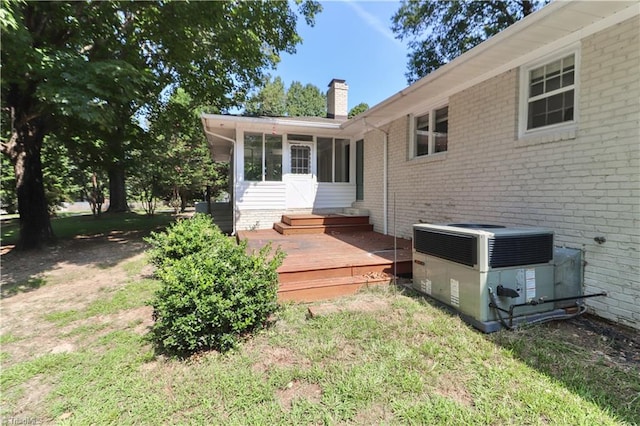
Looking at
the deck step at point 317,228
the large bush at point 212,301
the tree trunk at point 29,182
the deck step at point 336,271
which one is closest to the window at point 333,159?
the deck step at point 317,228

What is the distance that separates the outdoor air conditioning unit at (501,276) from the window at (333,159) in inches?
256

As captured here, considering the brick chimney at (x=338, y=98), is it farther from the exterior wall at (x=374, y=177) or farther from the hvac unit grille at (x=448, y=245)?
the hvac unit grille at (x=448, y=245)

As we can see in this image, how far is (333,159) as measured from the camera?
970 cm

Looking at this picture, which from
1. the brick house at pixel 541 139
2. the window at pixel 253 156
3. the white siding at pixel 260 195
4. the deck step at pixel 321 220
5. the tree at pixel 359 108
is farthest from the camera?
the tree at pixel 359 108

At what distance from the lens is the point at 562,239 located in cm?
360

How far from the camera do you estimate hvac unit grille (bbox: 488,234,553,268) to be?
293 centimetres

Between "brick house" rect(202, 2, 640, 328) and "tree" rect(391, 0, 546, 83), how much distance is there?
30.1ft

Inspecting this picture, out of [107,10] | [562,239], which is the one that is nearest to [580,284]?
[562,239]

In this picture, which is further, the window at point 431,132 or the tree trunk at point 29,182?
the tree trunk at point 29,182

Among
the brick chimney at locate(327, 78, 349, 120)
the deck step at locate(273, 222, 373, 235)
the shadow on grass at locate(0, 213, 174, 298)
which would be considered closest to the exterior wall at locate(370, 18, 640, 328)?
the deck step at locate(273, 222, 373, 235)

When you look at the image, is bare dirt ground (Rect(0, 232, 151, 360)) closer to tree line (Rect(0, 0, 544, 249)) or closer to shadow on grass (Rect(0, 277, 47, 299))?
shadow on grass (Rect(0, 277, 47, 299))

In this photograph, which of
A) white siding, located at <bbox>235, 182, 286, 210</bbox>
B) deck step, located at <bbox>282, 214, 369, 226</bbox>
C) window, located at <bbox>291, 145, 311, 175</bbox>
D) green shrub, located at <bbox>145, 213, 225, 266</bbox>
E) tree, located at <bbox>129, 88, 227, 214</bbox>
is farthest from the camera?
tree, located at <bbox>129, 88, 227, 214</bbox>

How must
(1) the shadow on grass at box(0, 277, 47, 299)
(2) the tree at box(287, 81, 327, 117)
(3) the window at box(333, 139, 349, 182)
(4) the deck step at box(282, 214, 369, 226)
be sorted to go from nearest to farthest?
1. (1) the shadow on grass at box(0, 277, 47, 299)
2. (4) the deck step at box(282, 214, 369, 226)
3. (3) the window at box(333, 139, 349, 182)
4. (2) the tree at box(287, 81, 327, 117)

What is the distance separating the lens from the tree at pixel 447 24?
12.1 m
